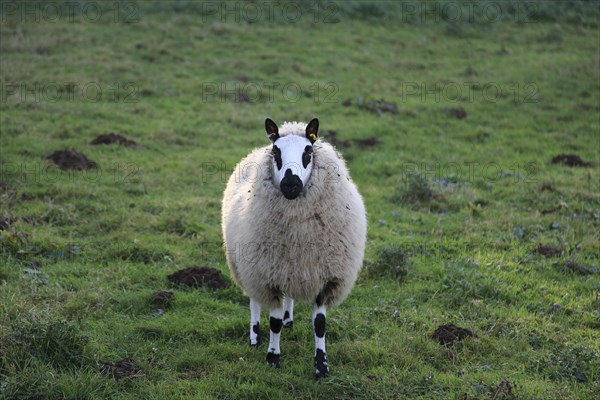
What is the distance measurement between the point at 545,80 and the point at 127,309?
52.0ft

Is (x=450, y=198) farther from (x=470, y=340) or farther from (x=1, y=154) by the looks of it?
(x=1, y=154)

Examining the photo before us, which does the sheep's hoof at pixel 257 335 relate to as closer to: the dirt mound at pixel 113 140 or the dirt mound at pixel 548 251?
the dirt mound at pixel 548 251

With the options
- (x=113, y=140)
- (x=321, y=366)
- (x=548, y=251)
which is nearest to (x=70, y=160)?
(x=113, y=140)

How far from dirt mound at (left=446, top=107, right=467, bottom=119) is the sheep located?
32.9ft

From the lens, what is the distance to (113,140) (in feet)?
42.6

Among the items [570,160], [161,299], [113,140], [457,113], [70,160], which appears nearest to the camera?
[161,299]

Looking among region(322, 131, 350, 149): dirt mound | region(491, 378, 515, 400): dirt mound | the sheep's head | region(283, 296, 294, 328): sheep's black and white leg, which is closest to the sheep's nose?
the sheep's head

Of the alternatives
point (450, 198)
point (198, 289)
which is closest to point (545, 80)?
point (450, 198)

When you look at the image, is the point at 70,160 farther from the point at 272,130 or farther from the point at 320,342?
the point at 320,342

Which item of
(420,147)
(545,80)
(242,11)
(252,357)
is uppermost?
(242,11)

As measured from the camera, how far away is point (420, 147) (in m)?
13.7

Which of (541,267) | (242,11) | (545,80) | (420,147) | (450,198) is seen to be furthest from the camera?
(242,11)

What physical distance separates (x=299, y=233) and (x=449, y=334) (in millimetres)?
2103

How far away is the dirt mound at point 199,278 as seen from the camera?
7730 millimetres
